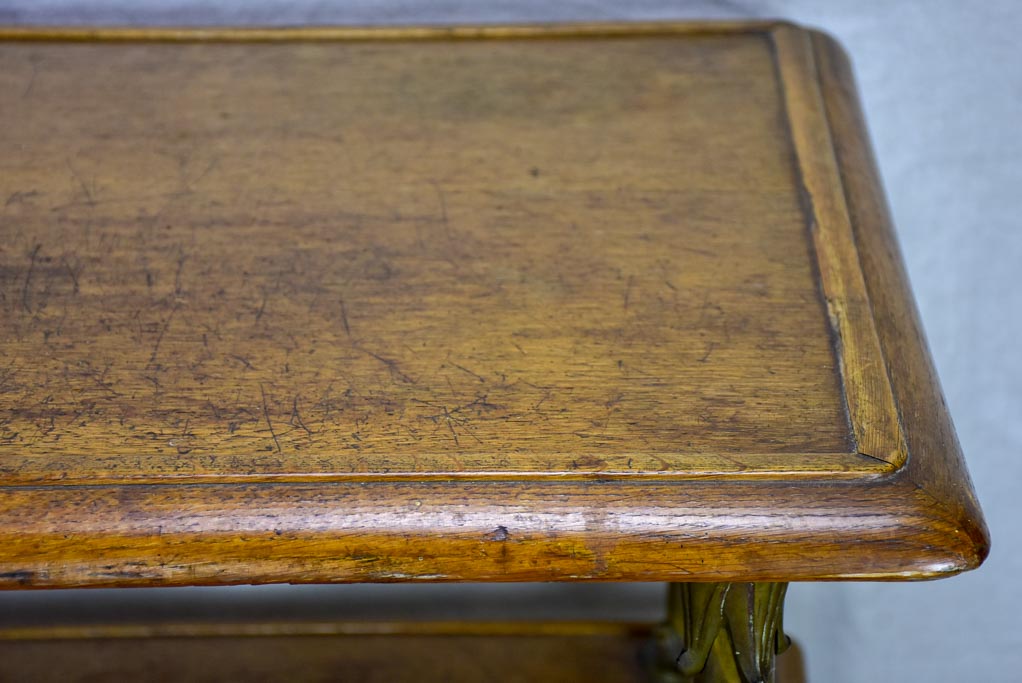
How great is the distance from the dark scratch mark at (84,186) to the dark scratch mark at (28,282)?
0.13 feet

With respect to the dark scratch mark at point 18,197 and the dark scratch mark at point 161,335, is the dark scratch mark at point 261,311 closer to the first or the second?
the dark scratch mark at point 161,335

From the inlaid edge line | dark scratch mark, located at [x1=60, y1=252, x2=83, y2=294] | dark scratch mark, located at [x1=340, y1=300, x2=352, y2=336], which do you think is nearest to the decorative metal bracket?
the inlaid edge line

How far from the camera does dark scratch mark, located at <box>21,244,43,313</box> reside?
0.50 metres

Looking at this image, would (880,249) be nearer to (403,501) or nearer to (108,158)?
(403,501)

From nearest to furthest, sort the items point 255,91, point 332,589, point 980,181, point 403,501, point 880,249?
point 403,501
point 880,249
point 255,91
point 980,181
point 332,589

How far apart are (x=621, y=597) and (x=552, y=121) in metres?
0.60

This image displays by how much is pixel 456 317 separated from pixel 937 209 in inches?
21.8

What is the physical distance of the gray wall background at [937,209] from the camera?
30.7 inches

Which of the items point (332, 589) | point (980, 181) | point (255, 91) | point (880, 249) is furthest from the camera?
point (332, 589)

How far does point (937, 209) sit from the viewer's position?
88cm

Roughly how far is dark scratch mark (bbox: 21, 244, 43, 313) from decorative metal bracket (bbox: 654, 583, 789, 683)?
38cm

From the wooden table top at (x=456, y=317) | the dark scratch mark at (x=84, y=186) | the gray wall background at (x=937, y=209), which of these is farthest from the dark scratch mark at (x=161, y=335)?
the gray wall background at (x=937, y=209)

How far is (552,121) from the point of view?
0.62 meters

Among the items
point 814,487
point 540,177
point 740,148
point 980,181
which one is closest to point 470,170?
point 540,177
